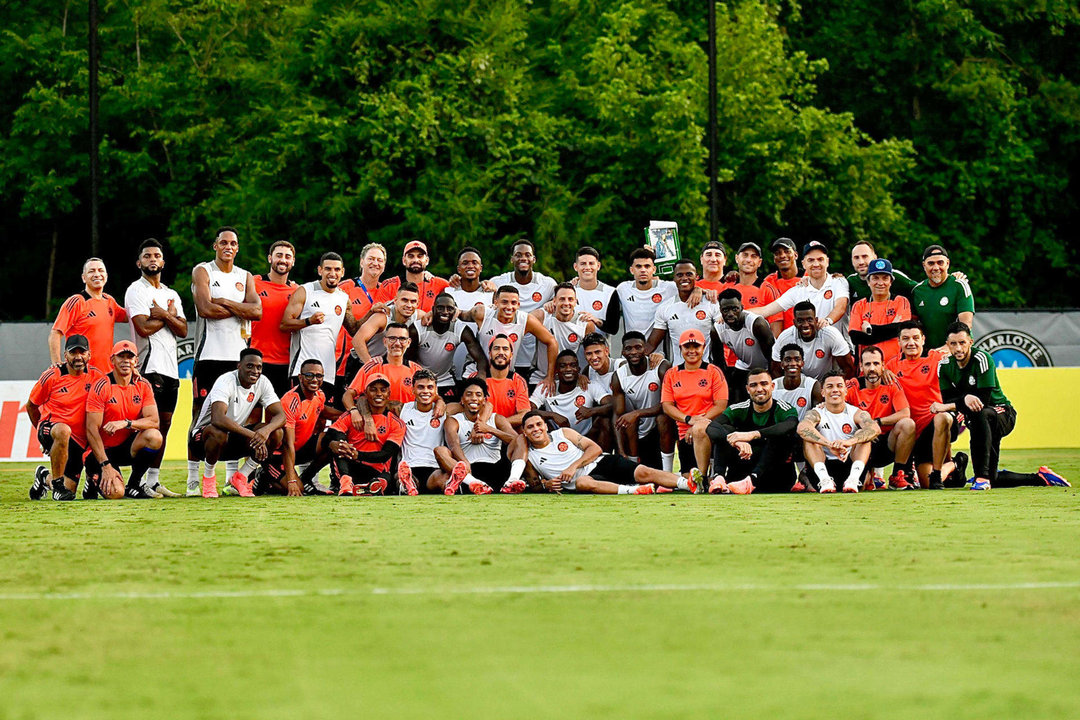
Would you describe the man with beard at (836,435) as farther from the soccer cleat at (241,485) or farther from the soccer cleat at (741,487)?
the soccer cleat at (241,485)

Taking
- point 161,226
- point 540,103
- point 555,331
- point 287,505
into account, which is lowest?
point 287,505

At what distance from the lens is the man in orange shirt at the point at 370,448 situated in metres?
12.5

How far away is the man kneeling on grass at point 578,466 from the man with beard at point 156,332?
2891 mm

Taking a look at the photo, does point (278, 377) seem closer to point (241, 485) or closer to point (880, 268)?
point (241, 485)

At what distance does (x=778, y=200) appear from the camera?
34.0m

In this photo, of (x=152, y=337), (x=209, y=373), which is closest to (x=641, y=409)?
(x=209, y=373)

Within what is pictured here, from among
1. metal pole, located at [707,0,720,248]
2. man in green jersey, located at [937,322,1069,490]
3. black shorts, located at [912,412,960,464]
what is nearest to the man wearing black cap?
man in green jersey, located at [937,322,1069,490]

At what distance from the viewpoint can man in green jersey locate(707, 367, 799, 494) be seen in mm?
12305

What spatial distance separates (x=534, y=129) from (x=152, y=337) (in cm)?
1984

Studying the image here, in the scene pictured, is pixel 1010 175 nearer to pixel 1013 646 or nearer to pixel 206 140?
pixel 206 140

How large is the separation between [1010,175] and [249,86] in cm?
1833

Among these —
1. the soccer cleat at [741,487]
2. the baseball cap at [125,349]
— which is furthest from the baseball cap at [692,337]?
the baseball cap at [125,349]

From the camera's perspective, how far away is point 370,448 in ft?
41.3

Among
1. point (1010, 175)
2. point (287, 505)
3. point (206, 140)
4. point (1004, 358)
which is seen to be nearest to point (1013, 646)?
point (287, 505)
